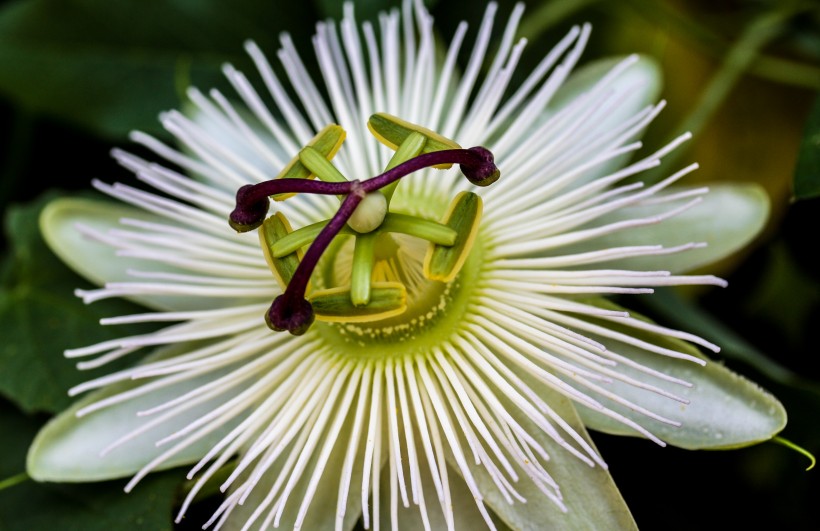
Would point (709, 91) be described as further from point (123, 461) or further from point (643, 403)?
point (123, 461)

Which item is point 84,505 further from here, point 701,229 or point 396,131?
point 701,229

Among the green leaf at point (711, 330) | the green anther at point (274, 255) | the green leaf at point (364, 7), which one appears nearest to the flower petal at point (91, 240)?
the green anther at point (274, 255)

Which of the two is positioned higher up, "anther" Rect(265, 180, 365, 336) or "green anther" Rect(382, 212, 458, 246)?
"green anther" Rect(382, 212, 458, 246)

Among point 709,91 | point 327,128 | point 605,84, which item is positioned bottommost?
point 327,128

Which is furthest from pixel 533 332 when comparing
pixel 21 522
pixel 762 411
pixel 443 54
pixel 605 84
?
pixel 21 522

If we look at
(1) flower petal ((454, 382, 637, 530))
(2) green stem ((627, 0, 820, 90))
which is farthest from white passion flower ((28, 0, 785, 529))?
(2) green stem ((627, 0, 820, 90))

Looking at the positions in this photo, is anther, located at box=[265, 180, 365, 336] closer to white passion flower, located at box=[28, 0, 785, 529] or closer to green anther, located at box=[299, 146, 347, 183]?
white passion flower, located at box=[28, 0, 785, 529]
